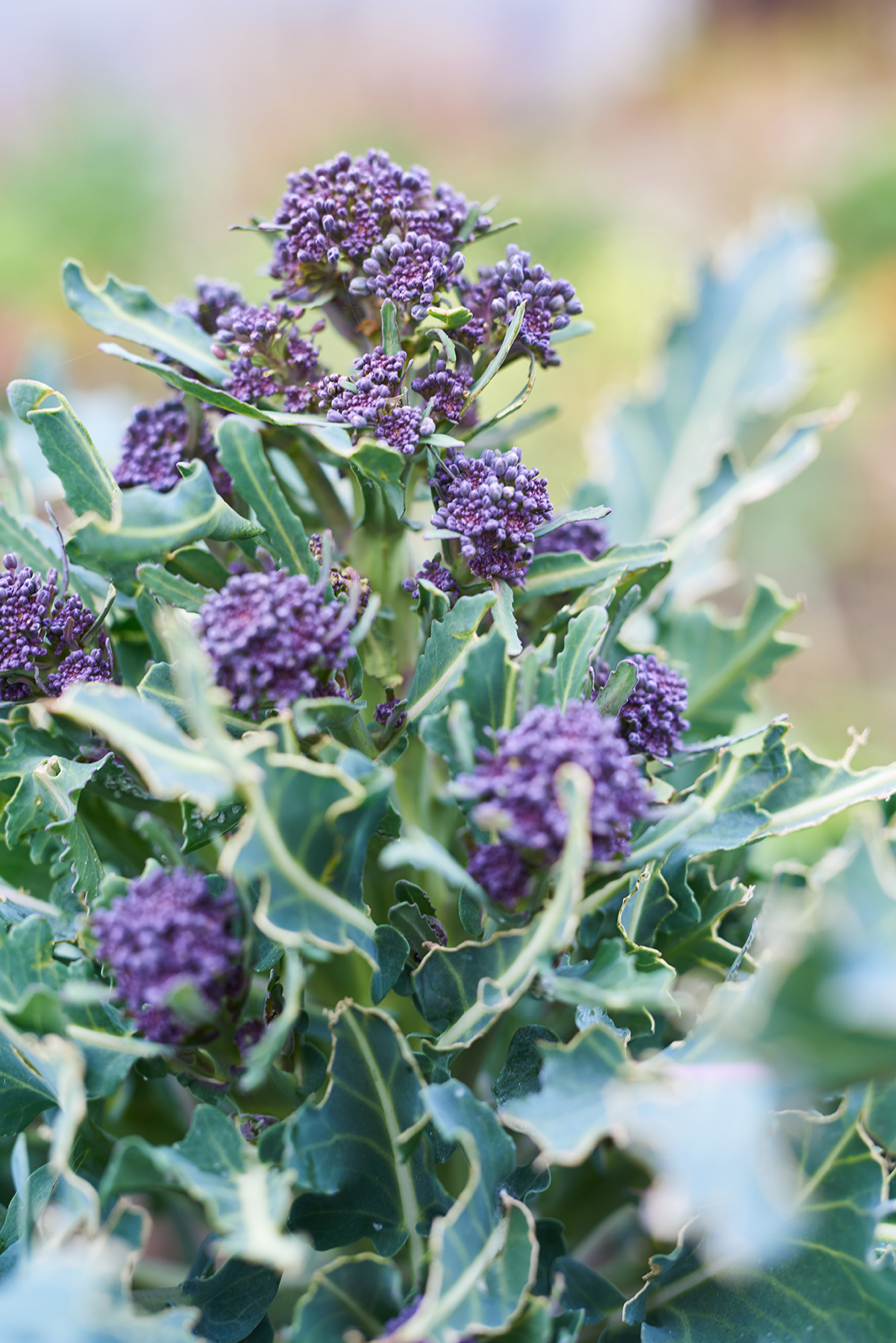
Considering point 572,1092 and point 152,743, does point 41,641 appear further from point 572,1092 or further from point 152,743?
point 572,1092

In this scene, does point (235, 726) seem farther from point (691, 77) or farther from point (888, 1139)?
point (691, 77)

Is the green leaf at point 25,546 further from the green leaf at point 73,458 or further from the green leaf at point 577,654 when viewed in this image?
the green leaf at point 577,654

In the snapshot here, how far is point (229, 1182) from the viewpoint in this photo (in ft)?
0.99

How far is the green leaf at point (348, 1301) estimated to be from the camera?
12.7 inches

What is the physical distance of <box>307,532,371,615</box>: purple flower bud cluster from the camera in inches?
15.3

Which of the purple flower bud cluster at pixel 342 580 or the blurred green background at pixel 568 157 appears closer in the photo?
the purple flower bud cluster at pixel 342 580

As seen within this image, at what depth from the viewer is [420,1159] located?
378mm

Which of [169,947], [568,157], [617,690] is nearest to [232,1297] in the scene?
[169,947]

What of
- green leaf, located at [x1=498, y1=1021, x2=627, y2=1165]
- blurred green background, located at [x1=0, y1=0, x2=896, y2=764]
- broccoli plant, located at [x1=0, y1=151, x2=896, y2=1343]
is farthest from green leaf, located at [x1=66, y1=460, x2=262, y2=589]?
blurred green background, located at [x1=0, y1=0, x2=896, y2=764]

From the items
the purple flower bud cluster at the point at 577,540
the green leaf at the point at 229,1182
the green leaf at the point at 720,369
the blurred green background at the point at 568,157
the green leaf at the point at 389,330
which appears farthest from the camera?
the blurred green background at the point at 568,157

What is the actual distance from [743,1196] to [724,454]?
0.42 meters

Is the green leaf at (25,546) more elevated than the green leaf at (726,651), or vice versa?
the green leaf at (25,546)

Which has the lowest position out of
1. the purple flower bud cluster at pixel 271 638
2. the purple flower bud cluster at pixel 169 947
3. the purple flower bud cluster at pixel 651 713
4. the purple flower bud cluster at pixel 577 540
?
the purple flower bud cluster at pixel 651 713

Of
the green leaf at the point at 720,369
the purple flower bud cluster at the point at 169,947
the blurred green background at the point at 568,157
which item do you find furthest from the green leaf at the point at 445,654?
the blurred green background at the point at 568,157
